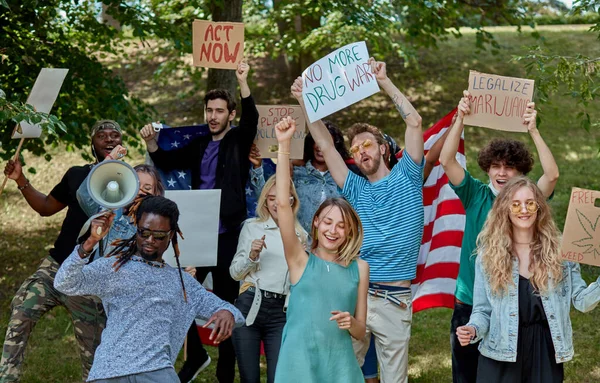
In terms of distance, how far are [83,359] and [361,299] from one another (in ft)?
6.53

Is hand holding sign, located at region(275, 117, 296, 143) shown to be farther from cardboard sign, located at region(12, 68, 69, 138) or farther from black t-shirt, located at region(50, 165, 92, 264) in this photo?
cardboard sign, located at region(12, 68, 69, 138)

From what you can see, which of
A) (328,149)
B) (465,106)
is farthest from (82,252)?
(465,106)

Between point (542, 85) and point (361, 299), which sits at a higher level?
point (542, 85)

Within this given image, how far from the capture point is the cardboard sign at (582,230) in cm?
449

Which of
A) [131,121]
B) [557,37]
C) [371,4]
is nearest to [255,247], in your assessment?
[131,121]

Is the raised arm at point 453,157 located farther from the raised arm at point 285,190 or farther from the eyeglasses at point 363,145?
the raised arm at point 285,190

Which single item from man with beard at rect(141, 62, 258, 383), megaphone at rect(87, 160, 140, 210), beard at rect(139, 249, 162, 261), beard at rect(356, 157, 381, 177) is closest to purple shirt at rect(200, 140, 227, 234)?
man with beard at rect(141, 62, 258, 383)

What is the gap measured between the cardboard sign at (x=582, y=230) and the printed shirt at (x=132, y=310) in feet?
6.81

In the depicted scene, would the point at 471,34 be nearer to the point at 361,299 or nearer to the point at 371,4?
the point at 371,4

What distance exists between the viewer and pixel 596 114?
14273mm

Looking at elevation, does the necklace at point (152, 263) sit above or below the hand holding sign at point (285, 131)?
below

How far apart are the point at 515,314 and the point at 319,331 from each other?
1.02 m

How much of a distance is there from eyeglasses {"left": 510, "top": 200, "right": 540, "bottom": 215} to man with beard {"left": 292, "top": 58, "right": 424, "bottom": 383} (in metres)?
0.82

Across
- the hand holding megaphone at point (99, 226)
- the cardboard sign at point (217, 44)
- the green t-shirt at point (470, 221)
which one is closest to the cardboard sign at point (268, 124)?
the cardboard sign at point (217, 44)
